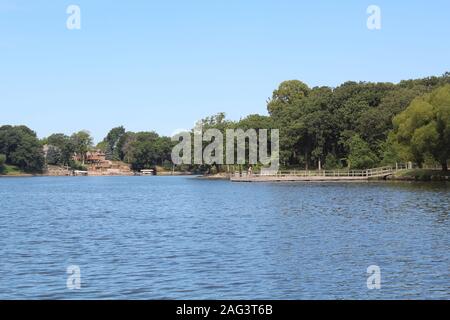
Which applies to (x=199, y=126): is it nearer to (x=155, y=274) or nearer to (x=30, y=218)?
(x=30, y=218)

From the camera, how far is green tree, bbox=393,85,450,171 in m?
80.7

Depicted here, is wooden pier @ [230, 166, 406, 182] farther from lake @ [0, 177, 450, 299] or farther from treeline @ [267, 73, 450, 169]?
lake @ [0, 177, 450, 299]

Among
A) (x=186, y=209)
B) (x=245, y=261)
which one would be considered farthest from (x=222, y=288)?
(x=186, y=209)

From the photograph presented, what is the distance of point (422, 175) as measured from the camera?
90250mm

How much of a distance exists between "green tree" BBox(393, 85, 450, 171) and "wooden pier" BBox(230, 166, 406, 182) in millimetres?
13282

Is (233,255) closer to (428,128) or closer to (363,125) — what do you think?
(428,128)

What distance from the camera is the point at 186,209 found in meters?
55.6

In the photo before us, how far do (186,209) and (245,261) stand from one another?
3074 centimetres

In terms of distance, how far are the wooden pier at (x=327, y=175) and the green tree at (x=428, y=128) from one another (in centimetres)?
1328

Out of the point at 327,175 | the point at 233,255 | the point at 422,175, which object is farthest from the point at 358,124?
the point at 233,255

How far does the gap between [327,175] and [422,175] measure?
67.5 feet

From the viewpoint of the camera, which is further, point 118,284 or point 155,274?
point 155,274

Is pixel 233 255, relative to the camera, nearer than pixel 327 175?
Yes

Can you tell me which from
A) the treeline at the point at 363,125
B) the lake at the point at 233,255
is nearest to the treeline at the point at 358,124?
the treeline at the point at 363,125
